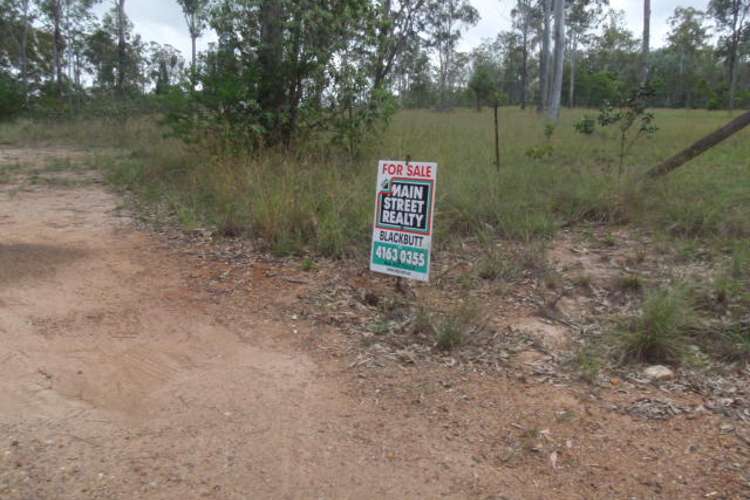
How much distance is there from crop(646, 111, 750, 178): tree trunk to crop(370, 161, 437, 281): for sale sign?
3.85 meters

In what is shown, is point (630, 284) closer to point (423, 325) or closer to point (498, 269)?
point (498, 269)

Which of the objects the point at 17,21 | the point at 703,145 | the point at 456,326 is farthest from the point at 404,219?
the point at 17,21

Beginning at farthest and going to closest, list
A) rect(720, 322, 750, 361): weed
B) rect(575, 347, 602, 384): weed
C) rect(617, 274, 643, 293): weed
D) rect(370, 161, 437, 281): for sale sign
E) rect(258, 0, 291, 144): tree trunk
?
rect(258, 0, 291, 144): tree trunk → rect(617, 274, 643, 293): weed → rect(370, 161, 437, 281): for sale sign → rect(720, 322, 750, 361): weed → rect(575, 347, 602, 384): weed

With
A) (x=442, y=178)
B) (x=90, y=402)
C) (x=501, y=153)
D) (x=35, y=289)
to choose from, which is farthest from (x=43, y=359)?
(x=501, y=153)

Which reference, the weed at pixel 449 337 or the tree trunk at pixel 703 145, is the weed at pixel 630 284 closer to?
the weed at pixel 449 337

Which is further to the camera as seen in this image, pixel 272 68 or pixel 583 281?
pixel 272 68

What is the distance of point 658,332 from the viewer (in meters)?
3.49

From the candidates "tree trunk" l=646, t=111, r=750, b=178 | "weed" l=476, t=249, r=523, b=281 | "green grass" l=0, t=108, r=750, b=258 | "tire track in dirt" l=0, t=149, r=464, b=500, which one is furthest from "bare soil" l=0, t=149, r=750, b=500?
"tree trunk" l=646, t=111, r=750, b=178

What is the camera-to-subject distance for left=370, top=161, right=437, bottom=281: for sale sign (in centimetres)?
402

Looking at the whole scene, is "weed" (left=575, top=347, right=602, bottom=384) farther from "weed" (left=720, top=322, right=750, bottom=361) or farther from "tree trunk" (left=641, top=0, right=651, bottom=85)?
"tree trunk" (left=641, top=0, right=651, bottom=85)

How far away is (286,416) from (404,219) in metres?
1.74

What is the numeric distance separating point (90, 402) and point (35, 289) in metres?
1.89

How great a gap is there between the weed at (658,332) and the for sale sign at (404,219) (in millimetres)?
1336

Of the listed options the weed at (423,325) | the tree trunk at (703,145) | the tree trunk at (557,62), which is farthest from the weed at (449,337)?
the tree trunk at (557,62)
